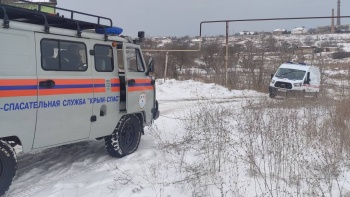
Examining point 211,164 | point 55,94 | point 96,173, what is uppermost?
point 55,94

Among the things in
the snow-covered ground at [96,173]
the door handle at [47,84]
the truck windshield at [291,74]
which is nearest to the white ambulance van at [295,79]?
the truck windshield at [291,74]

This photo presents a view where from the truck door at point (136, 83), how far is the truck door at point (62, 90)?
1.09 meters

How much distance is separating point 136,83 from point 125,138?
1.15m

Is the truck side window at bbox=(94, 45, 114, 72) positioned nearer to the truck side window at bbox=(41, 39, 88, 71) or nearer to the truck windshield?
the truck side window at bbox=(41, 39, 88, 71)

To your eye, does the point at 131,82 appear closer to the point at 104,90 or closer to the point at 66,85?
the point at 104,90

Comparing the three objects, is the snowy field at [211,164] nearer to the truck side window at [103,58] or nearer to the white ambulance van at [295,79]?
the truck side window at [103,58]

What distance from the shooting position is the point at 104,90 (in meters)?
6.98

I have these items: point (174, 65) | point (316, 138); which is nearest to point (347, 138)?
point (316, 138)

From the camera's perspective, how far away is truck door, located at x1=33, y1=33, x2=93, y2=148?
574cm

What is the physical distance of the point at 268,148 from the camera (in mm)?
6895

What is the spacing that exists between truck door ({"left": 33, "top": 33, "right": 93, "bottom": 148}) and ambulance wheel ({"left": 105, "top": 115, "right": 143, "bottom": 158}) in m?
0.81

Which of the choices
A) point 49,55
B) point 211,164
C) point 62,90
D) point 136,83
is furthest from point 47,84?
point 211,164

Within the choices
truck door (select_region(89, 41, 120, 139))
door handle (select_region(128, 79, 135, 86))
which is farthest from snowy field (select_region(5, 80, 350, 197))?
door handle (select_region(128, 79, 135, 86))

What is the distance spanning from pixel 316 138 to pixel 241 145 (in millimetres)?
1649
